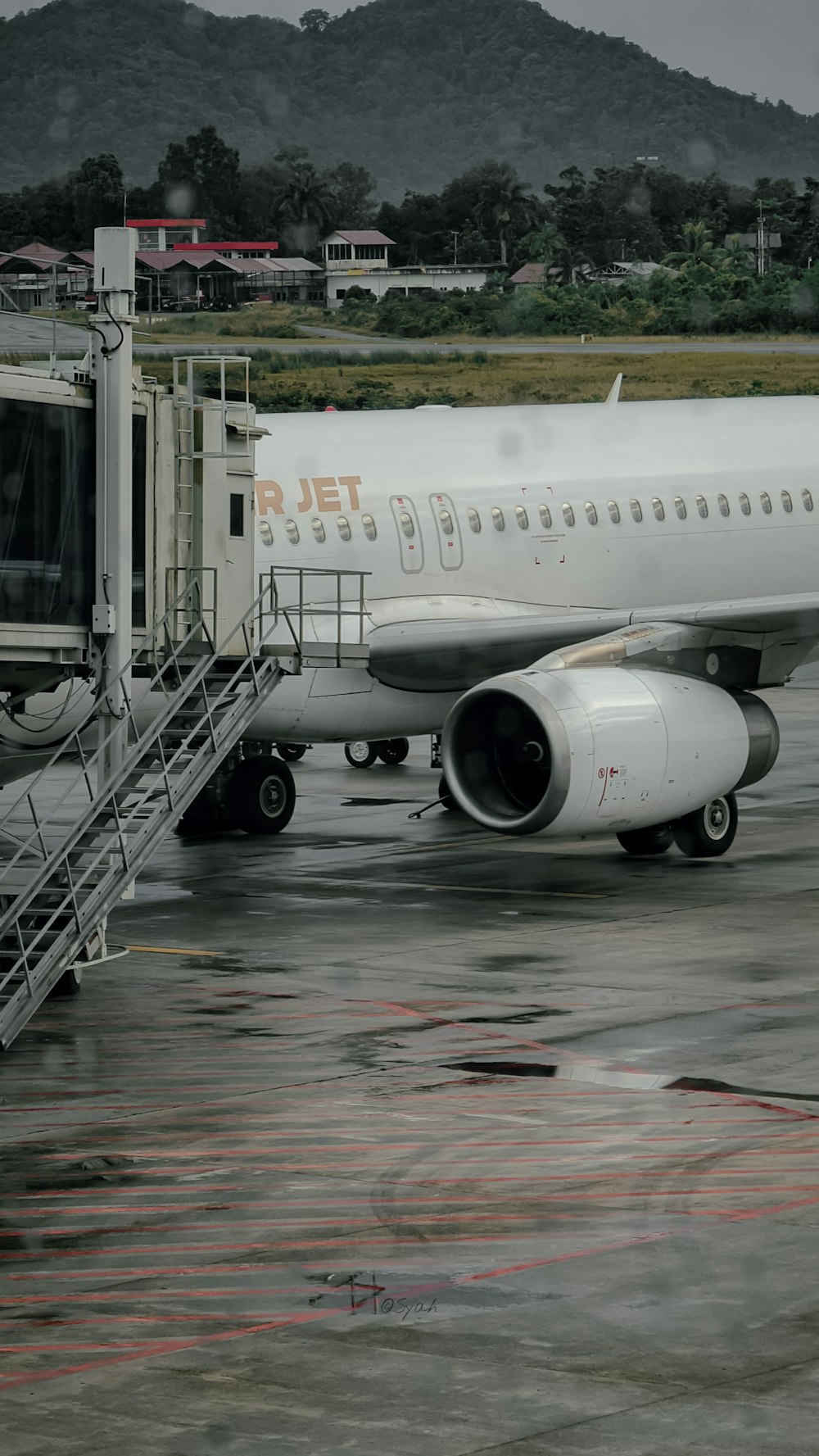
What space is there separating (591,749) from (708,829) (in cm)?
343

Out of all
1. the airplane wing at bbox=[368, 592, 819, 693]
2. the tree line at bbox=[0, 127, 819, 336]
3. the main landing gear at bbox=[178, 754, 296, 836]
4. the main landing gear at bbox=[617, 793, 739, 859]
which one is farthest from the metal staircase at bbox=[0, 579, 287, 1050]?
the tree line at bbox=[0, 127, 819, 336]

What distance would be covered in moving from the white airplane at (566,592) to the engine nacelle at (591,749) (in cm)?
2

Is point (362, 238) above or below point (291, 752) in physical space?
above

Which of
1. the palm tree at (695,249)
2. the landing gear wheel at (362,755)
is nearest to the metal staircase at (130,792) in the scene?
the landing gear wheel at (362,755)

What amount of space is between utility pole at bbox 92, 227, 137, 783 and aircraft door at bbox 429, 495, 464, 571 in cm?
790

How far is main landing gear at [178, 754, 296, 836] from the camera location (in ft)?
82.2

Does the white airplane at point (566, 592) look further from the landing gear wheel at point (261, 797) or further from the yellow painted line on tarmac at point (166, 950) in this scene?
the yellow painted line on tarmac at point (166, 950)

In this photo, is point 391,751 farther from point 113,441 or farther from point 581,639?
point 113,441

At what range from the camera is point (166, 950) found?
18156 mm

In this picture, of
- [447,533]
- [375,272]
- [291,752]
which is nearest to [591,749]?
[447,533]

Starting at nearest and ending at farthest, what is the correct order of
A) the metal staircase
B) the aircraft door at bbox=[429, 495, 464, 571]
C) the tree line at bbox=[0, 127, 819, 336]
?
the metal staircase, the aircraft door at bbox=[429, 495, 464, 571], the tree line at bbox=[0, 127, 819, 336]

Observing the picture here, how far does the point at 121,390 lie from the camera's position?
54.2ft

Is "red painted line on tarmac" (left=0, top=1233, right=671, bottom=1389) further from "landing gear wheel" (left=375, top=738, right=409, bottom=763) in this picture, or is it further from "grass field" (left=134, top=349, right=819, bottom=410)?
"grass field" (left=134, top=349, right=819, bottom=410)

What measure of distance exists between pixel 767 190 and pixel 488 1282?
142m
